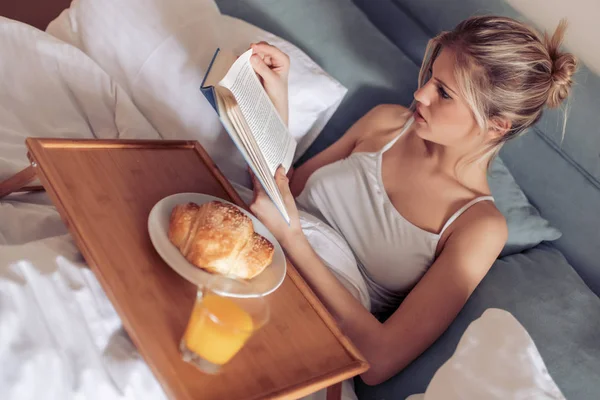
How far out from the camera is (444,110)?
3.90 ft

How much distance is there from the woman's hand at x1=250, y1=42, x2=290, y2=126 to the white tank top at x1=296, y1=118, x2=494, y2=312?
0.67 ft

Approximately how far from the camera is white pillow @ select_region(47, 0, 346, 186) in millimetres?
1412

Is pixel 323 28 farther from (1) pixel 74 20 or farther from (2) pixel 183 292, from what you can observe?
(2) pixel 183 292

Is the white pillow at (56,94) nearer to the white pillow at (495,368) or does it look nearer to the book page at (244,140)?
the book page at (244,140)

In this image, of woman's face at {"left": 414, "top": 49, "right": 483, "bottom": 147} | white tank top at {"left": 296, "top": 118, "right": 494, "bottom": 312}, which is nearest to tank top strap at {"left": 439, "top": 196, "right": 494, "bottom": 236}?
white tank top at {"left": 296, "top": 118, "right": 494, "bottom": 312}

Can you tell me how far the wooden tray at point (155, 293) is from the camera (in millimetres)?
808

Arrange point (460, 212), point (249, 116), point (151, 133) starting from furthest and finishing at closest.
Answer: point (151, 133)
point (460, 212)
point (249, 116)

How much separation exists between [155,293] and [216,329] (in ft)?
0.51

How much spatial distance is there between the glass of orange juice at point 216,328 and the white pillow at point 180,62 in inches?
25.6

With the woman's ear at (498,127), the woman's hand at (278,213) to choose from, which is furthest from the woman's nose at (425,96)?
the woman's hand at (278,213)

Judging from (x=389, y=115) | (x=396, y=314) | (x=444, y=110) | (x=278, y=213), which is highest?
(x=444, y=110)

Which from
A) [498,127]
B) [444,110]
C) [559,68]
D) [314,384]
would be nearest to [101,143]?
[314,384]

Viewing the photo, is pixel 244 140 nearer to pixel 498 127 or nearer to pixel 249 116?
pixel 249 116

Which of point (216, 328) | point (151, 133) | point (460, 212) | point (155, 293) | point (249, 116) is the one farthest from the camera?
point (151, 133)
